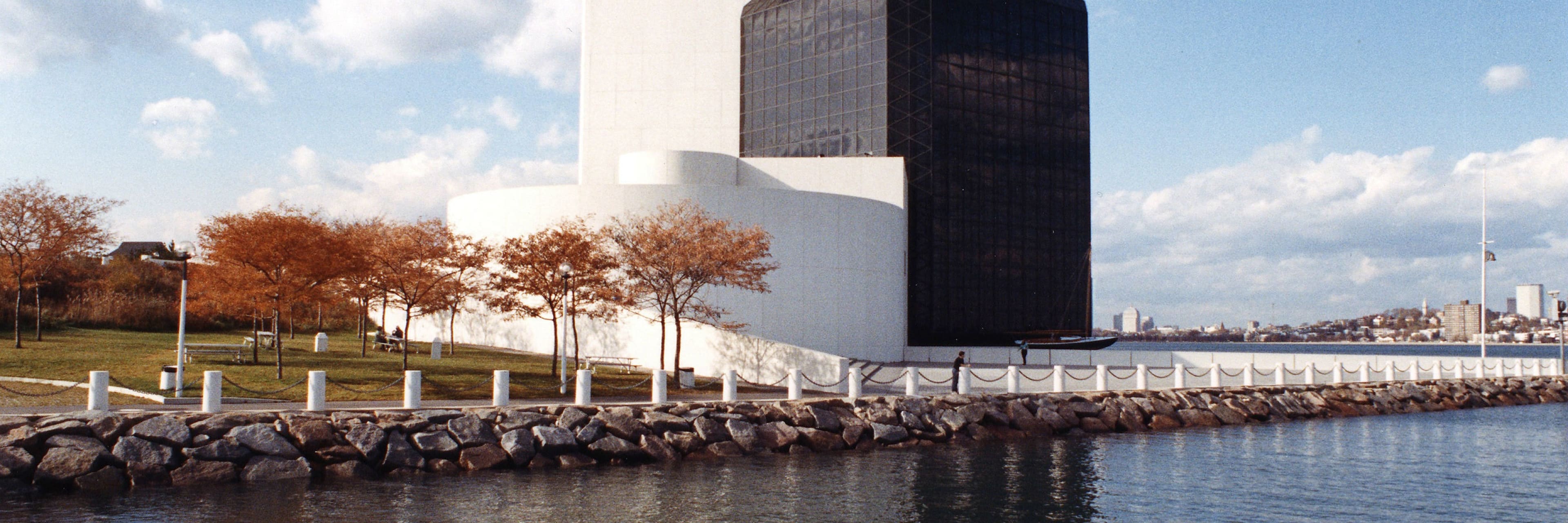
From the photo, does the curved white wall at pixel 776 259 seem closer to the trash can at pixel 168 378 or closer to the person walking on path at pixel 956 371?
the person walking on path at pixel 956 371

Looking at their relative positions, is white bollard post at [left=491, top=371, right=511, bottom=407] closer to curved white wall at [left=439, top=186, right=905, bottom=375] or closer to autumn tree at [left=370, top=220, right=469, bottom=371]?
autumn tree at [left=370, top=220, right=469, bottom=371]

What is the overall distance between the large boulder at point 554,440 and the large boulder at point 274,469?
4.79m

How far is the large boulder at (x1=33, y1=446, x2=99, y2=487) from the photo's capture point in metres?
19.7

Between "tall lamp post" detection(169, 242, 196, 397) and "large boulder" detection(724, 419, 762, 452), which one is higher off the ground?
"tall lamp post" detection(169, 242, 196, 397)

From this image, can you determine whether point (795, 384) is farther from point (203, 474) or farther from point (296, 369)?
point (296, 369)

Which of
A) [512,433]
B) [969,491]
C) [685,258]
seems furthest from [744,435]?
[685,258]

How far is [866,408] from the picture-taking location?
29.4 metres

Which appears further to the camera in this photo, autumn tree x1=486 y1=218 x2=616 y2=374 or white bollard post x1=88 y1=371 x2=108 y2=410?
autumn tree x1=486 y1=218 x2=616 y2=374

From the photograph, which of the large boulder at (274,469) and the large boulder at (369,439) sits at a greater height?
the large boulder at (369,439)

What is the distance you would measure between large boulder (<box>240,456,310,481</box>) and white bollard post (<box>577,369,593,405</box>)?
6.70 metres

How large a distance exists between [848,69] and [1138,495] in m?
40.7

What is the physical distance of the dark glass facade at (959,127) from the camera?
57.7 meters

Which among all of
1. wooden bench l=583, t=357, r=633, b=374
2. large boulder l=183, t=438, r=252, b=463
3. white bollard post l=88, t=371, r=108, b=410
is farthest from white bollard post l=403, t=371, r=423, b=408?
wooden bench l=583, t=357, r=633, b=374

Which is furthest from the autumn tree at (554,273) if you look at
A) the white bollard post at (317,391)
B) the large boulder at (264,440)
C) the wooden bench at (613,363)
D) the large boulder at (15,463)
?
the large boulder at (15,463)
